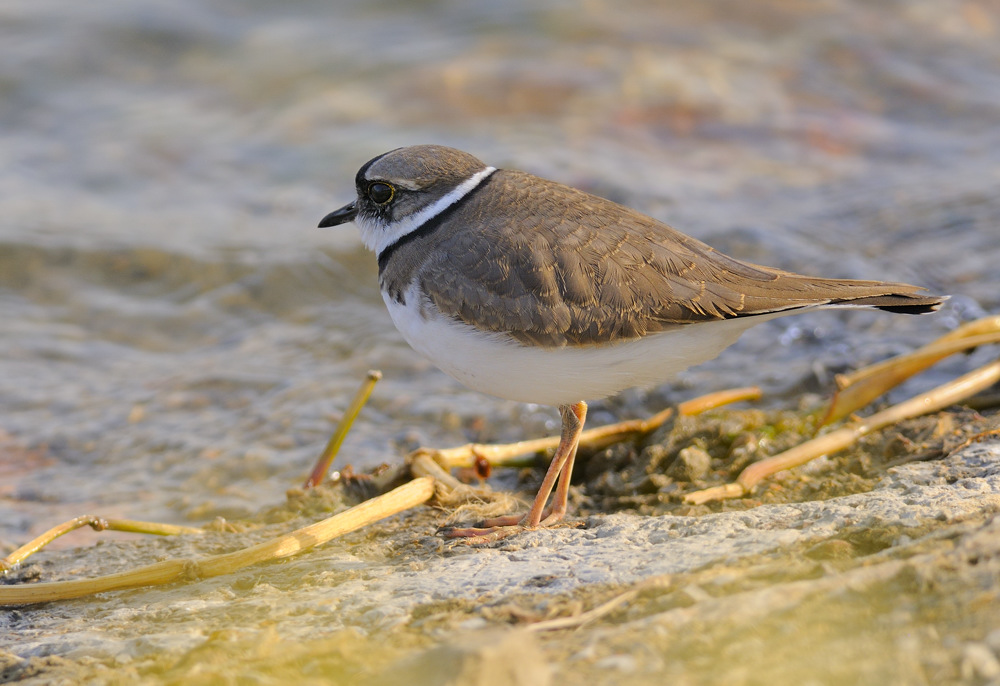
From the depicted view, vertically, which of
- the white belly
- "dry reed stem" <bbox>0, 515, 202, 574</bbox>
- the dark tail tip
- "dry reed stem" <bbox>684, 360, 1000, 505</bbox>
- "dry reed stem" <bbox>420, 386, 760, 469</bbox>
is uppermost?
the dark tail tip

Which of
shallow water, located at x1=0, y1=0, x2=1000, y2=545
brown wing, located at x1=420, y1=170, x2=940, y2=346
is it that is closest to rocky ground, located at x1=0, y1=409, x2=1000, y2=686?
brown wing, located at x1=420, y1=170, x2=940, y2=346

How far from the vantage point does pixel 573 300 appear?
419cm

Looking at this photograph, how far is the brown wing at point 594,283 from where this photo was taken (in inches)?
164

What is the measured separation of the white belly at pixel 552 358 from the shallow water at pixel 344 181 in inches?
85.2

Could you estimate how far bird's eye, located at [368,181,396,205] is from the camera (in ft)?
16.4

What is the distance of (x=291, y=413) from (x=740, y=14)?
379 inches

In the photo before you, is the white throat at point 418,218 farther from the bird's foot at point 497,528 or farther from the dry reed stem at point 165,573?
the dry reed stem at point 165,573

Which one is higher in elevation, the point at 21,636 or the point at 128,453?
the point at 21,636

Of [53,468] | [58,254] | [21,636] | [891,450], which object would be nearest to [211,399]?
[53,468]

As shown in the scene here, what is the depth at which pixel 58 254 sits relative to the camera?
29.5 feet

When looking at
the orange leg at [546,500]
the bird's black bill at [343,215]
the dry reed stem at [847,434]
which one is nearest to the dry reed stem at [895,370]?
the dry reed stem at [847,434]

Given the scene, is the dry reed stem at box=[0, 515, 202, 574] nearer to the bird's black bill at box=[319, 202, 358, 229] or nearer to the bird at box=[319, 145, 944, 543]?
the bird at box=[319, 145, 944, 543]

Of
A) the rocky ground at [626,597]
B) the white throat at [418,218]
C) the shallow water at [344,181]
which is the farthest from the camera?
the shallow water at [344,181]

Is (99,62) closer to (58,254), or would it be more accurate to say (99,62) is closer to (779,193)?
(58,254)
